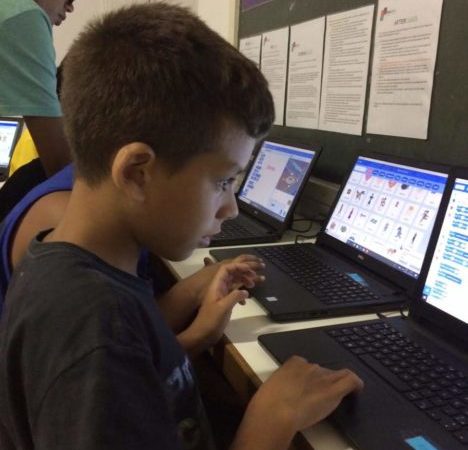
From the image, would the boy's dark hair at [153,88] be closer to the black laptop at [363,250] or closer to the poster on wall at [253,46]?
the black laptop at [363,250]

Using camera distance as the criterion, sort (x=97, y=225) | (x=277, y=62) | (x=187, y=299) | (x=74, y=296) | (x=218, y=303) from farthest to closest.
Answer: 1. (x=277, y=62)
2. (x=187, y=299)
3. (x=218, y=303)
4. (x=97, y=225)
5. (x=74, y=296)

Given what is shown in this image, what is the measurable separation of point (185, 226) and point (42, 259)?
0.57 feet

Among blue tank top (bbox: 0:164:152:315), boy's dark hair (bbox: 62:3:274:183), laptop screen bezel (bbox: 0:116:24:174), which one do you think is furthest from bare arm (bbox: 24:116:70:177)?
laptop screen bezel (bbox: 0:116:24:174)

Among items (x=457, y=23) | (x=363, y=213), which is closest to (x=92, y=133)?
(x=363, y=213)

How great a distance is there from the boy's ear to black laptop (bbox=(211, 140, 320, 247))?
0.70m

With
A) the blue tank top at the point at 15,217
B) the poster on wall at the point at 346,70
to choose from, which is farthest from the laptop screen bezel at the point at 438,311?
the poster on wall at the point at 346,70

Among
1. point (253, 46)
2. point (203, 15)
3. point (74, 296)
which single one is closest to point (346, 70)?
point (253, 46)

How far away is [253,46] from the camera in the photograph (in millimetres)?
2094

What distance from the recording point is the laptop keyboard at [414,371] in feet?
2.00

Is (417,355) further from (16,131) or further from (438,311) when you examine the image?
(16,131)

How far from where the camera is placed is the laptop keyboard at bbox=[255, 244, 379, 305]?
96 cm

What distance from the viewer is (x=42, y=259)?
581 millimetres

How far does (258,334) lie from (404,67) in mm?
790

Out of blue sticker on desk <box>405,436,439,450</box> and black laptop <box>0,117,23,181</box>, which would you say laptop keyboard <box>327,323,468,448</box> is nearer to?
blue sticker on desk <box>405,436,439,450</box>
